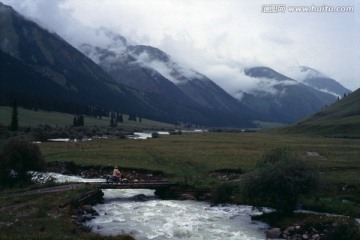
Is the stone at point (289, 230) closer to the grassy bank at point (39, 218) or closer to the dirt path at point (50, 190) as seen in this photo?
the grassy bank at point (39, 218)

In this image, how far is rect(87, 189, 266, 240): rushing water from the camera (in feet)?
116

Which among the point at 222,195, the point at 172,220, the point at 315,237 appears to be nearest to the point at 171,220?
Answer: the point at 172,220

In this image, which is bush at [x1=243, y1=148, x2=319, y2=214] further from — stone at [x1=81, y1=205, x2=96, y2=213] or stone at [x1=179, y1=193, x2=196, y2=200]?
stone at [x1=81, y1=205, x2=96, y2=213]

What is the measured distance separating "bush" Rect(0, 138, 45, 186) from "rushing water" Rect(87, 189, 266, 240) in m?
11.8

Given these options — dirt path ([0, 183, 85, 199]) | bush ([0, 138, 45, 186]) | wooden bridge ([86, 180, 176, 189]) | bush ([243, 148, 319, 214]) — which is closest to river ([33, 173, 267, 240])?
wooden bridge ([86, 180, 176, 189])

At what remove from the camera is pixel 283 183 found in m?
39.7

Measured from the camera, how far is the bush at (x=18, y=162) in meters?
52.6

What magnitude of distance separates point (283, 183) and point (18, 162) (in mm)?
33760

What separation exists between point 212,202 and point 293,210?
10144mm

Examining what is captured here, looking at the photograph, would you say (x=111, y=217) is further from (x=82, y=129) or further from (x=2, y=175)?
(x=82, y=129)

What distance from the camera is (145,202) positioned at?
1927 inches

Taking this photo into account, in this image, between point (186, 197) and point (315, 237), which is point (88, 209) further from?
point (315, 237)

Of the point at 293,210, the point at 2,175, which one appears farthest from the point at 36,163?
the point at 293,210

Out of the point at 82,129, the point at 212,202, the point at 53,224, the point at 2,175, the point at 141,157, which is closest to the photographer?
the point at 53,224
